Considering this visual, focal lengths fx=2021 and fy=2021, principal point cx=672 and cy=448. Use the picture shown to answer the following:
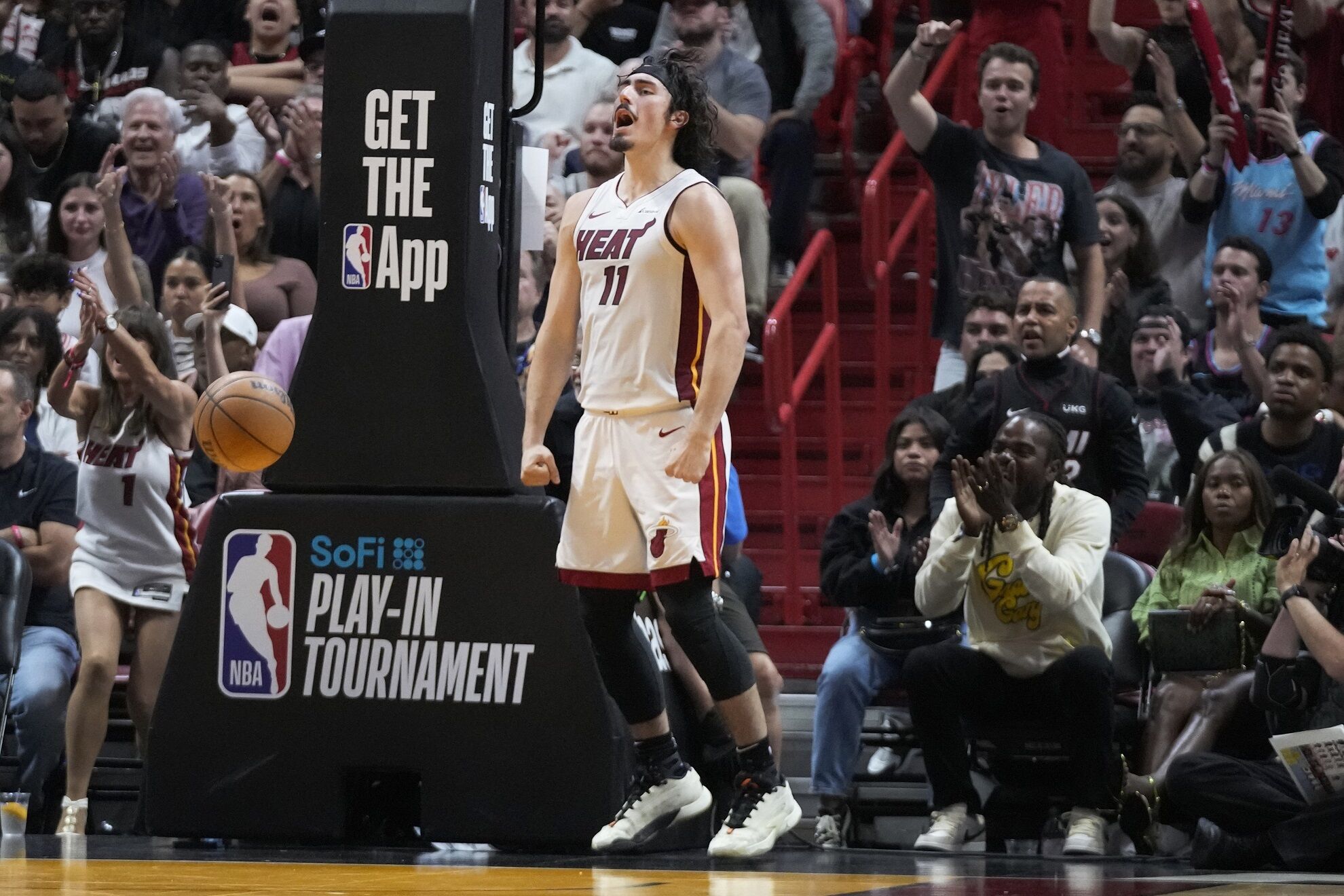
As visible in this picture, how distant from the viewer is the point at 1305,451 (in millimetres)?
7770

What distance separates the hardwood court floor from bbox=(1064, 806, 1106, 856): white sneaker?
34 centimetres

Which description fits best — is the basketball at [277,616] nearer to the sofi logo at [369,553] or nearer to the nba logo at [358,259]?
the sofi logo at [369,553]

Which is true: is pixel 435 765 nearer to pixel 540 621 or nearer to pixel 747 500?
pixel 540 621

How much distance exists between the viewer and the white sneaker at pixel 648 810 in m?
5.76

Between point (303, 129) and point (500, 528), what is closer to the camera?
point (500, 528)

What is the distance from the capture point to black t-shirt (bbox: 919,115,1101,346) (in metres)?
9.27

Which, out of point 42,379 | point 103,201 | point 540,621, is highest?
point 103,201

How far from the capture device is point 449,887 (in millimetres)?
4949

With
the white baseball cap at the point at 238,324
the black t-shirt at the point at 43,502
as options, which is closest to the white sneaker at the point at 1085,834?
the black t-shirt at the point at 43,502

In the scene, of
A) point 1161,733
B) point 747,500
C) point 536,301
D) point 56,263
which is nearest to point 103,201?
point 56,263

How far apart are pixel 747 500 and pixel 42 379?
3.49 meters

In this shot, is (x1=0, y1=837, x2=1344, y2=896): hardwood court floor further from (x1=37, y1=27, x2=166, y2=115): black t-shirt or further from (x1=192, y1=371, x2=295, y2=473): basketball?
(x1=37, y1=27, x2=166, y2=115): black t-shirt

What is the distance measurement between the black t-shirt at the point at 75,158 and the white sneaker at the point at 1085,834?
7105mm

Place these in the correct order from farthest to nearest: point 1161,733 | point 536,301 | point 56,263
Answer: point 56,263 → point 536,301 → point 1161,733
